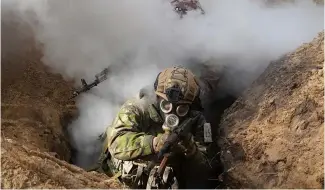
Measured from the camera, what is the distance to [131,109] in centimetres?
500

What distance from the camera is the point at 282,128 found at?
4820 millimetres

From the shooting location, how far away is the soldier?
4547 millimetres

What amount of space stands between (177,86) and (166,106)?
0.23 metres

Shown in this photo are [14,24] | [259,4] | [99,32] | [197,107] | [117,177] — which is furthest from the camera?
[259,4]

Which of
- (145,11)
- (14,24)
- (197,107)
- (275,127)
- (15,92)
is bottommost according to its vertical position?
(275,127)

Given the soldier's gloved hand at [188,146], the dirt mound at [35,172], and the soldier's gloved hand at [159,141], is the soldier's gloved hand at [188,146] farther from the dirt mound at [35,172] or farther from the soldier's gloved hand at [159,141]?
the dirt mound at [35,172]

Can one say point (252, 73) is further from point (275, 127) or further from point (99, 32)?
point (99, 32)

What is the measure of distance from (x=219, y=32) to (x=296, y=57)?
7.93ft

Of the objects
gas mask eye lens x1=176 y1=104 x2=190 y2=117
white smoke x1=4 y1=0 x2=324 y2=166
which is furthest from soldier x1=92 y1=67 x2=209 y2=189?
white smoke x1=4 y1=0 x2=324 y2=166

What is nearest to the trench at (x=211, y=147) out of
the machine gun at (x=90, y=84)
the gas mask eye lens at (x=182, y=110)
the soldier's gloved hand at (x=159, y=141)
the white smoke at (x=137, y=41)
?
the white smoke at (x=137, y=41)

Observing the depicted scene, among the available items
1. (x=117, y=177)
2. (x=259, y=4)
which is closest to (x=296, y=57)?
(x=117, y=177)

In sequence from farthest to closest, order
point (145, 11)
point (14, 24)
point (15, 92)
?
point (145, 11) < point (14, 24) < point (15, 92)

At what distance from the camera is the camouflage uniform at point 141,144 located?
459 centimetres

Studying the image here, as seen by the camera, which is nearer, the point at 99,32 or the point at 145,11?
the point at 99,32
